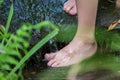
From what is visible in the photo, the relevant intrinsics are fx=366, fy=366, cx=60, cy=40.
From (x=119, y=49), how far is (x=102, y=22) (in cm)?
57

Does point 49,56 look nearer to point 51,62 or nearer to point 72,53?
point 51,62

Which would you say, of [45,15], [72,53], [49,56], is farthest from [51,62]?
[45,15]

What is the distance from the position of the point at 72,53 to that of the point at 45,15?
0.64 meters

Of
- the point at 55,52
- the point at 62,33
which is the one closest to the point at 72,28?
the point at 62,33

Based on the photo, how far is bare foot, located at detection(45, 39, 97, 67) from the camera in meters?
2.61

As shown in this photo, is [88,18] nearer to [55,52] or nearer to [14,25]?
[55,52]

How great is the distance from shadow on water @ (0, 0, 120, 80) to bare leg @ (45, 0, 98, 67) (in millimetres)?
106

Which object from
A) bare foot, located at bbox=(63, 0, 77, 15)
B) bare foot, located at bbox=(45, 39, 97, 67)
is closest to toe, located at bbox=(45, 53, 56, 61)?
bare foot, located at bbox=(45, 39, 97, 67)

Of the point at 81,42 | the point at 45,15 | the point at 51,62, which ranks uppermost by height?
the point at 45,15

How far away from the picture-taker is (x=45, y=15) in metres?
3.19

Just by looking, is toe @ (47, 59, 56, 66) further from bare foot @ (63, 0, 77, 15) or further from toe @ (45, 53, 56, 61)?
bare foot @ (63, 0, 77, 15)

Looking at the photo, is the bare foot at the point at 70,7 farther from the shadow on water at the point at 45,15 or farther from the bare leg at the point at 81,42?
the bare leg at the point at 81,42

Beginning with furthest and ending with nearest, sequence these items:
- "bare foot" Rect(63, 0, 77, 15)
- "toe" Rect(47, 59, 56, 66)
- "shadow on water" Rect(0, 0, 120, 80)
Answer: "bare foot" Rect(63, 0, 77, 15)
"shadow on water" Rect(0, 0, 120, 80)
"toe" Rect(47, 59, 56, 66)

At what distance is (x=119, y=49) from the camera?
2514 millimetres
